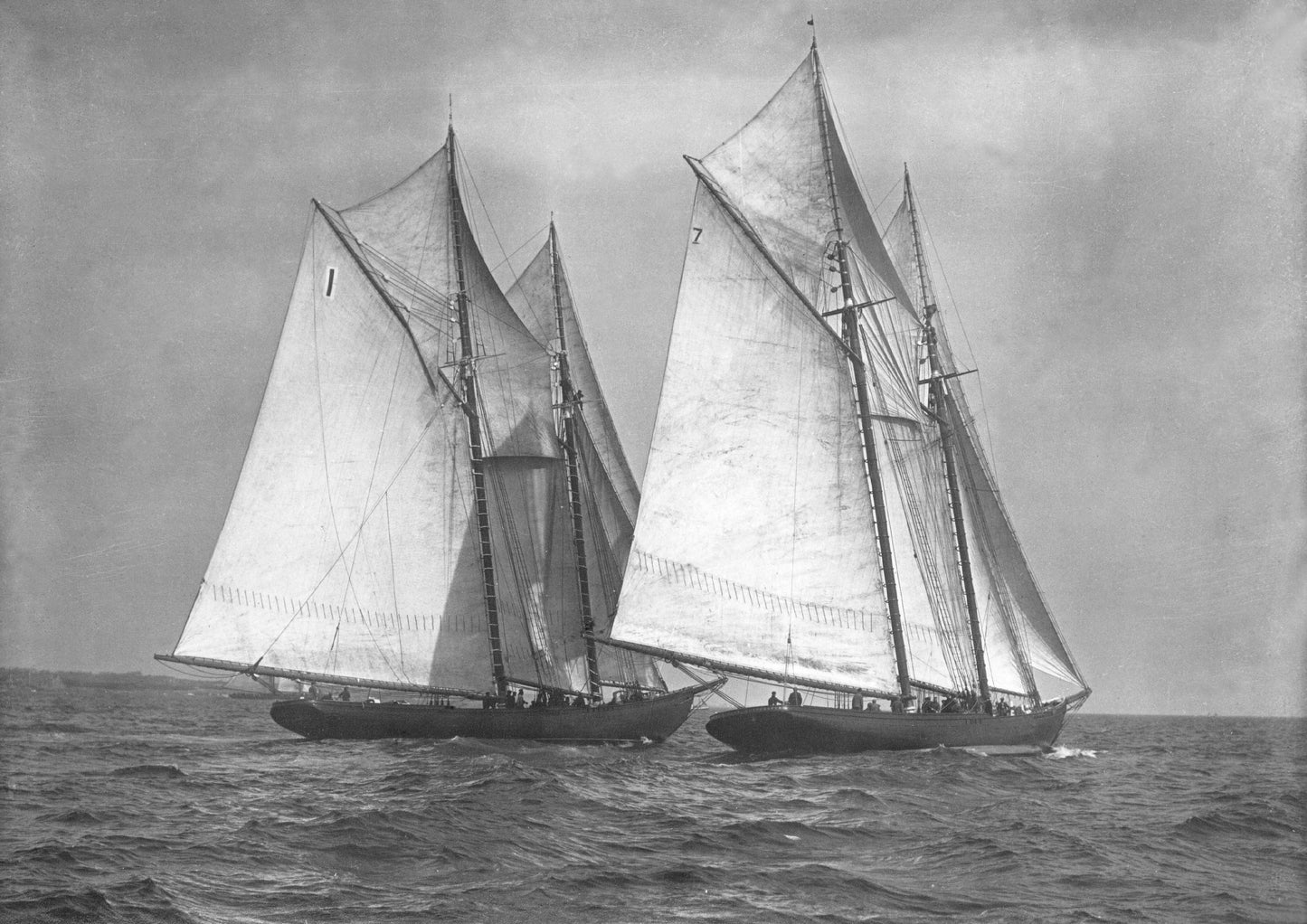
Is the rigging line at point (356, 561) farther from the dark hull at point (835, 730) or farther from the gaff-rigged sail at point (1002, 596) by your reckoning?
the gaff-rigged sail at point (1002, 596)

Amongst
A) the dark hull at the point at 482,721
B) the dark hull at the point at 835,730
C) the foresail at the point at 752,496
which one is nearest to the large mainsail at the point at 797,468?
the foresail at the point at 752,496

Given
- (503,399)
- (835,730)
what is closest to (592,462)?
(503,399)

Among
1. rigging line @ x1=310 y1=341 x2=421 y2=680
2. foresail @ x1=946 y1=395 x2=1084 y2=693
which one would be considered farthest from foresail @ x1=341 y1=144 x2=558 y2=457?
foresail @ x1=946 y1=395 x2=1084 y2=693

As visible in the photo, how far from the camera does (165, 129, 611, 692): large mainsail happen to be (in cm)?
5384

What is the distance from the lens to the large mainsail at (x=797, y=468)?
4912cm

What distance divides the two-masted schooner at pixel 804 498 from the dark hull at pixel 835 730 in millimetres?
76

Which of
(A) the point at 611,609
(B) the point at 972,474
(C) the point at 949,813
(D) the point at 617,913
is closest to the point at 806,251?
(B) the point at 972,474

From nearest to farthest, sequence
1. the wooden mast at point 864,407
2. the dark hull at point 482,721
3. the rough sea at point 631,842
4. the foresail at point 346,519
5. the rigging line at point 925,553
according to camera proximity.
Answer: the rough sea at point 631,842 < the wooden mast at point 864,407 < the foresail at point 346,519 < the rigging line at point 925,553 < the dark hull at point 482,721

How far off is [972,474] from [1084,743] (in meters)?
29.7

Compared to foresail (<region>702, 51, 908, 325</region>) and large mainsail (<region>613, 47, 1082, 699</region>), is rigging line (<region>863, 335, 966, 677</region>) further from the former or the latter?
foresail (<region>702, 51, 908, 325</region>)

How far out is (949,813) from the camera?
32781 mm

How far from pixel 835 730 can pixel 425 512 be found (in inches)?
778

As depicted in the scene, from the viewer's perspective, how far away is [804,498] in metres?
50.3

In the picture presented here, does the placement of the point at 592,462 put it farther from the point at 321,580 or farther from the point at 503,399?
the point at 321,580
